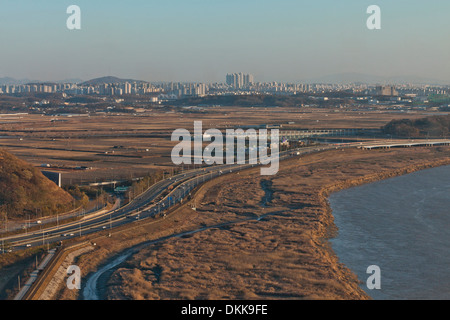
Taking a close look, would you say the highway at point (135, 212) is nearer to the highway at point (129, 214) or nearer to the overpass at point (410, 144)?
the highway at point (129, 214)

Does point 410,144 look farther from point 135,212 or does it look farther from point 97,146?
point 135,212

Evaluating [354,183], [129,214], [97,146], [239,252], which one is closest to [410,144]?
[354,183]

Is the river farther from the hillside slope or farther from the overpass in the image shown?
the overpass

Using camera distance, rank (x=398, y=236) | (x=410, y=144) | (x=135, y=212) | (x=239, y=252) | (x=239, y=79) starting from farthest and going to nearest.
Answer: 1. (x=239, y=79)
2. (x=410, y=144)
3. (x=135, y=212)
4. (x=398, y=236)
5. (x=239, y=252)

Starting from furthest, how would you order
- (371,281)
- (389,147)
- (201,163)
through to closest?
(389,147) → (201,163) → (371,281)
